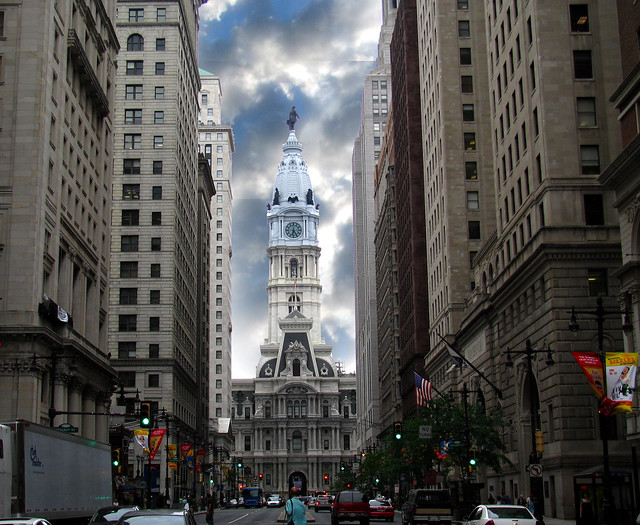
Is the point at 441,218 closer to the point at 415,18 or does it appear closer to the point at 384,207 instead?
the point at 415,18

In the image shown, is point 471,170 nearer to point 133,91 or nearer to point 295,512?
point 133,91

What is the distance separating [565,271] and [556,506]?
42.5ft

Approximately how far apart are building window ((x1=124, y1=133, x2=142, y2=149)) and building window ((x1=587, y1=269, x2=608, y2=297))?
61632 mm

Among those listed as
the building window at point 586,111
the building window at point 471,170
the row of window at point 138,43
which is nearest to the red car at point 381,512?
the building window at point 586,111

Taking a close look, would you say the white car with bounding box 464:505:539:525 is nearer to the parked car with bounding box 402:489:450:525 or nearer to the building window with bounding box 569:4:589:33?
the parked car with bounding box 402:489:450:525

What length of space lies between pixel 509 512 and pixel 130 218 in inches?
2976

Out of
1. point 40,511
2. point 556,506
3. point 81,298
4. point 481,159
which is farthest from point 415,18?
point 40,511

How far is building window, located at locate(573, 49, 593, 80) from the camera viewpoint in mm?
55594

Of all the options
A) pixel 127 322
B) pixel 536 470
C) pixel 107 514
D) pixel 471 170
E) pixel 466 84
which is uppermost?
pixel 466 84

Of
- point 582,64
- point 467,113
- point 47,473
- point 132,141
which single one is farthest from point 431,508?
point 132,141

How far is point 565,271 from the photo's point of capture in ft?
174

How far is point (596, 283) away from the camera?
52.8 meters

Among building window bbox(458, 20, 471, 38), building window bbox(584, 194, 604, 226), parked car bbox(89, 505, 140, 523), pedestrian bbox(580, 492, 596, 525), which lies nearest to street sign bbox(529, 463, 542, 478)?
pedestrian bbox(580, 492, 596, 525)

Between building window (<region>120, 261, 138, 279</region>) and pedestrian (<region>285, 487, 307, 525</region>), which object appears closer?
pedestrian (<region>285, 487, 307, 525</region>)
